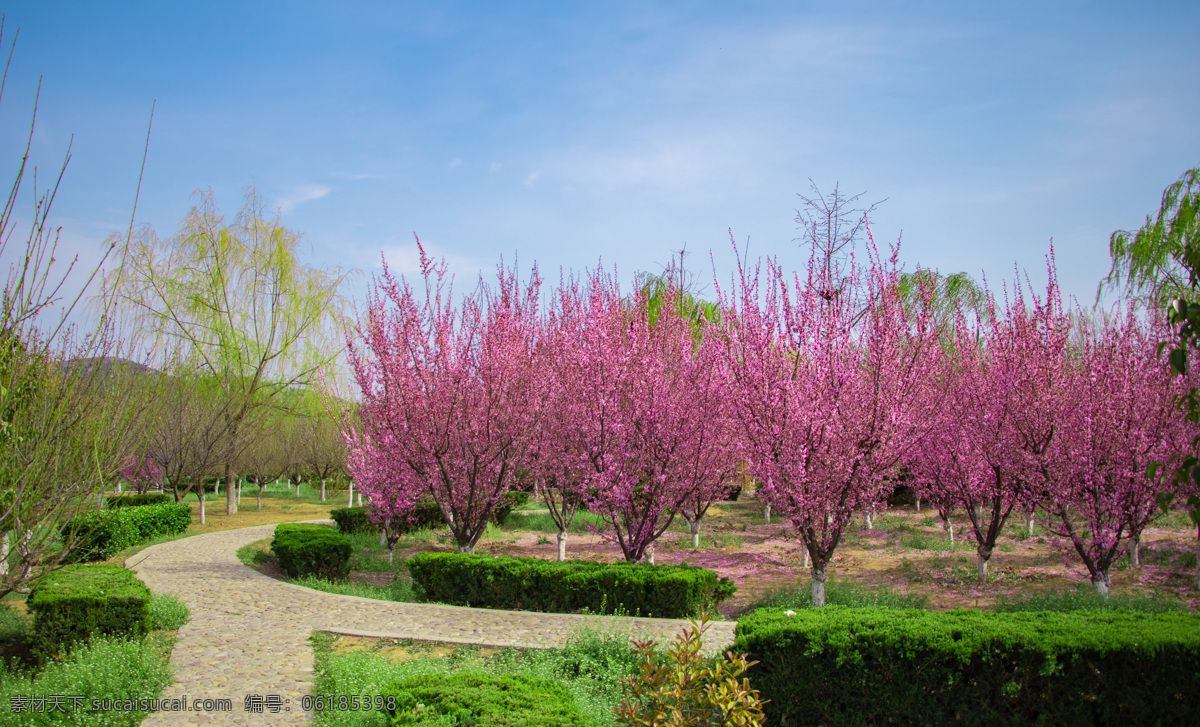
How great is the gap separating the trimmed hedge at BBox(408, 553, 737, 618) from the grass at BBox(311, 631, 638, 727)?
6.03ft

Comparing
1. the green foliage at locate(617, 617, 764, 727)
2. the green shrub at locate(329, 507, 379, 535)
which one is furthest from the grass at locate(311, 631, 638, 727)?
the green shrub at locate(329, 507, 379, 535)

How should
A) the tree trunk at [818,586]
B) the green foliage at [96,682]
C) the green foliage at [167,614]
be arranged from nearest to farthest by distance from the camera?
the green foliage at [96,682] < the green foliage at [167,614] < the tree trunk at [818,586]

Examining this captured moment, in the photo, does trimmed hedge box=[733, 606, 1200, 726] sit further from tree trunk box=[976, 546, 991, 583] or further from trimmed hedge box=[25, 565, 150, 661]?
trimmed hedge box=[25, 565, 150, 661]

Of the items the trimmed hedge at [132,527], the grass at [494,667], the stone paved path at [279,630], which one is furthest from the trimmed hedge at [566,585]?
the trimmed hedge at [132,527]

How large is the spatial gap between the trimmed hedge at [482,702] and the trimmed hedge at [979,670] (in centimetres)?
164

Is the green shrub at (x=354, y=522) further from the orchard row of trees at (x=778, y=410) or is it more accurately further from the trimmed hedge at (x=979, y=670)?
the trimmed hedge at (x=979, y=670)

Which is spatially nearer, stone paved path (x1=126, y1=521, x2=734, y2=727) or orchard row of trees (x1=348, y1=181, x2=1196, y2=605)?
stone paved path (x1=126, y1=521, x2=734, y2=727)

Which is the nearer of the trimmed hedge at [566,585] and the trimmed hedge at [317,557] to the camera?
the trimmed hedge at [566,585]

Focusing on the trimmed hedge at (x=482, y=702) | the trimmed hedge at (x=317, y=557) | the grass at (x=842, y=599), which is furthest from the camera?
the trimmed hedge at (x=317, y=557)

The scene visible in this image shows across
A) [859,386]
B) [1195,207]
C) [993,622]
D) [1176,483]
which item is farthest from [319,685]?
[1195,207]

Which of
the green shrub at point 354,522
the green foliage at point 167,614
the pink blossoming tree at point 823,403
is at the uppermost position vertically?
the pink blossoming tree at point 823,403

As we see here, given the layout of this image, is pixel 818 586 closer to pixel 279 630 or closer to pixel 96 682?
pixel 279 630

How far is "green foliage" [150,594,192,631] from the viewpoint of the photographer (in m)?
8.75

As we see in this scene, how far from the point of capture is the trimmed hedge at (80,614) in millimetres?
7664
